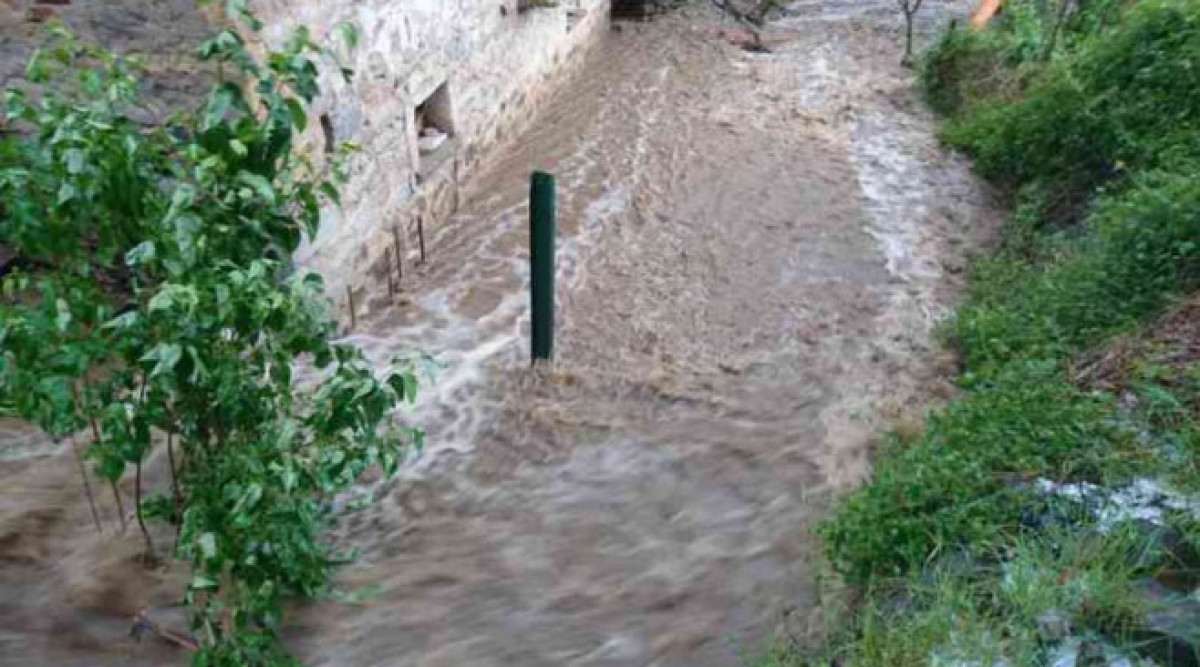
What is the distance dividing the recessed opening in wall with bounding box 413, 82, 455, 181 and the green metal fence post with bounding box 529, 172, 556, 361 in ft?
5.90

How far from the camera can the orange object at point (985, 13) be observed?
10.5 meters

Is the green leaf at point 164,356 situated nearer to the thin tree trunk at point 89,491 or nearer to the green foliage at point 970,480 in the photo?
the thin tree trunk at point 89,491

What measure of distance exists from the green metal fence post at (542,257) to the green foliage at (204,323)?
1.60m

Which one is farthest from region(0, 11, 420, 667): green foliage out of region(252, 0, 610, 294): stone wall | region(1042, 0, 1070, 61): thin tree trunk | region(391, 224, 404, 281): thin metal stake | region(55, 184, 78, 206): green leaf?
region(1042, 0, 1070, 61): thin tree trunk

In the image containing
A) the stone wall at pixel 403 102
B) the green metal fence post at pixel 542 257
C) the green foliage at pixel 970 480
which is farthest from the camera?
the stone wall at pixel 403 102

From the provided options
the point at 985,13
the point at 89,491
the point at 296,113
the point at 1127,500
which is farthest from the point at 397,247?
the point at 985,13

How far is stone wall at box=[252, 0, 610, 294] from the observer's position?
5027mm

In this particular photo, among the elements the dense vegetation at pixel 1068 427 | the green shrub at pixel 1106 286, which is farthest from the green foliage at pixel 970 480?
the green shrub at pixel 1106 286

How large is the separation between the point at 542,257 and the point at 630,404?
822mm

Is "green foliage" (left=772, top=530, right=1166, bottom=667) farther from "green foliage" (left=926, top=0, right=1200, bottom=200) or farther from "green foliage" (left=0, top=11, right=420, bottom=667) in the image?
"green foliage" (left=926, top=0, right=1200, bottom=200)

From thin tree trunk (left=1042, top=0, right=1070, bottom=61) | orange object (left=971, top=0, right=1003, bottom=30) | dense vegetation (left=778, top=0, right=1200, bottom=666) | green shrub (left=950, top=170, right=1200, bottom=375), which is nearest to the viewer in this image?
dense vegetation (left=778, top=0, right=1200, bottom=666)

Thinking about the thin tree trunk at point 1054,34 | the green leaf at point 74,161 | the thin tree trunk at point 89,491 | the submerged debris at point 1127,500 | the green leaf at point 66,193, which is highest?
the thin tree trunk at point 1054,34

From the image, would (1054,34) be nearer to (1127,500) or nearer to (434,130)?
(434,130)

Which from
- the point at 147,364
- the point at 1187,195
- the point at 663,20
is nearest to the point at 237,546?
the point at 147,364
